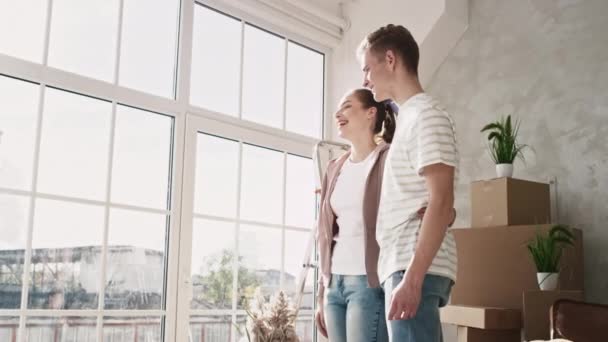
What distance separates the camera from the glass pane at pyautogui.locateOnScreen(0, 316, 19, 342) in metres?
2.55

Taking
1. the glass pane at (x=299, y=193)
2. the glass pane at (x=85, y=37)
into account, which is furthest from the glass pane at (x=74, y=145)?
the glass pane at (x=299, y=193)

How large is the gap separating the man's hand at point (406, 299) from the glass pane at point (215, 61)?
2339 millimetres

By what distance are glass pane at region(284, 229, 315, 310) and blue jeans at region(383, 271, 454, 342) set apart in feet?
7.67

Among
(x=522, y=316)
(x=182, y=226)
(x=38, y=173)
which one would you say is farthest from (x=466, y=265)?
(x=38, y=173)

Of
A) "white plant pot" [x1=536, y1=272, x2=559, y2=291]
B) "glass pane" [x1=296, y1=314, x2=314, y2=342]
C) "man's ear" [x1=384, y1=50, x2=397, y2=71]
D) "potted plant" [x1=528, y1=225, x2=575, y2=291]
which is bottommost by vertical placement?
"glass pane" [x1=296, y1=314, x2=314, y2=342]

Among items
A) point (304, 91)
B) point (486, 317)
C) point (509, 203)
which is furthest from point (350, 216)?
point (304, 91)

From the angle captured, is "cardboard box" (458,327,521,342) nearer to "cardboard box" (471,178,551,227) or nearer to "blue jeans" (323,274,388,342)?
"cardboard box" (471,178,551,227)

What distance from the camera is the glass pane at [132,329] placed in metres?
2.88

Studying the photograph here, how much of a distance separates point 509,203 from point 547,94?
83 cm

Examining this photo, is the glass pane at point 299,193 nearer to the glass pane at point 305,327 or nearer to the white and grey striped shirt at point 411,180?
the glass pane at point 305,327

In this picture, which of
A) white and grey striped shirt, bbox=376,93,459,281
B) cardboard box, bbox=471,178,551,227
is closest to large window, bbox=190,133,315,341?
cardboard box, bbox=471,178,551,227

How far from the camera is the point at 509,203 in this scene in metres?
2.89

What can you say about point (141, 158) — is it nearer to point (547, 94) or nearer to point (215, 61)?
point (215, 61)

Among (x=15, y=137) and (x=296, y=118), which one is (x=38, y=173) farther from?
(x=296, y=118)
